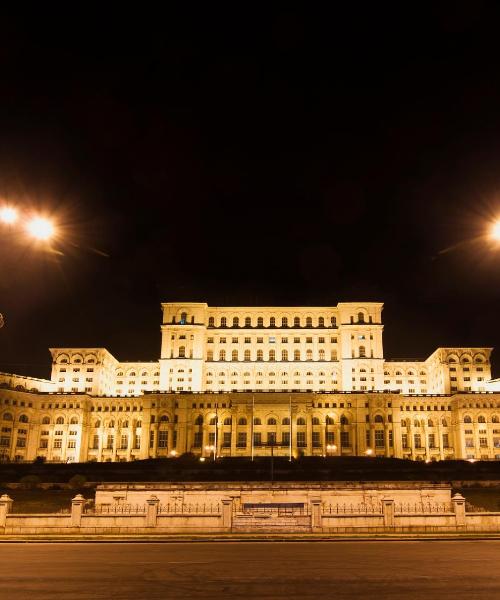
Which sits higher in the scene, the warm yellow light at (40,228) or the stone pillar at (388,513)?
the warm yellow light at (40,228)

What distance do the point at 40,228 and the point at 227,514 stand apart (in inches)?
684

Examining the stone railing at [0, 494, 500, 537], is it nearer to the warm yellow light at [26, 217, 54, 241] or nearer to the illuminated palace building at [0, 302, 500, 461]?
the warm yellow light at [26, 217, 54, 241]

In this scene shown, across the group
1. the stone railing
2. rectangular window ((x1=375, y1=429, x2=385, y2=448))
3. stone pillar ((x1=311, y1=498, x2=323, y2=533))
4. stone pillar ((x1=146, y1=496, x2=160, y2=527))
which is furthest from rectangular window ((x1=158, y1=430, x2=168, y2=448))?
stone pillar ((x1=311, y1=498, x2=323, y2=533))

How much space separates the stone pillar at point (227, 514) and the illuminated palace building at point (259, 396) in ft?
239

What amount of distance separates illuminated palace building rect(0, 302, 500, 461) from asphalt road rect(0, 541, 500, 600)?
78515mm

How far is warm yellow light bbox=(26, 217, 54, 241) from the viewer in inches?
832

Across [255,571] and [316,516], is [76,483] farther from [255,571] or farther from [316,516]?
[255,571]

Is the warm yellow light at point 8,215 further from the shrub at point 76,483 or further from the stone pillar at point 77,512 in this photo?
the shrub at point 76,483

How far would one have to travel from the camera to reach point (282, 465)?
Result: 3098 inches

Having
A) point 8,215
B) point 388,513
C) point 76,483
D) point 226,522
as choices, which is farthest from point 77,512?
point 76,483

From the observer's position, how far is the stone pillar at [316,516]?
2962 centimetres

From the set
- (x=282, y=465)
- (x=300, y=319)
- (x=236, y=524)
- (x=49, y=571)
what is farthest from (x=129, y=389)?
(x=49, y=571)

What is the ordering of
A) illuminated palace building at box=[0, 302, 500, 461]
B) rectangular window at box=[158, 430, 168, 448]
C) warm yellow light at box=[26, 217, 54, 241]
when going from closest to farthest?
1. warm yellow light at box=[26, 217, 54, 241]
2. rectangular window at box=[158, 430, 168, 448]
3. illuminated palace building at box=[0, 302, 500, 461]

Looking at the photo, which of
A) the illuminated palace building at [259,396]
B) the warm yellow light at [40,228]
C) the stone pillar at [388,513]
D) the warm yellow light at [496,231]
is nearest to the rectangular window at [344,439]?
the illuminated palace building at [259,396]
